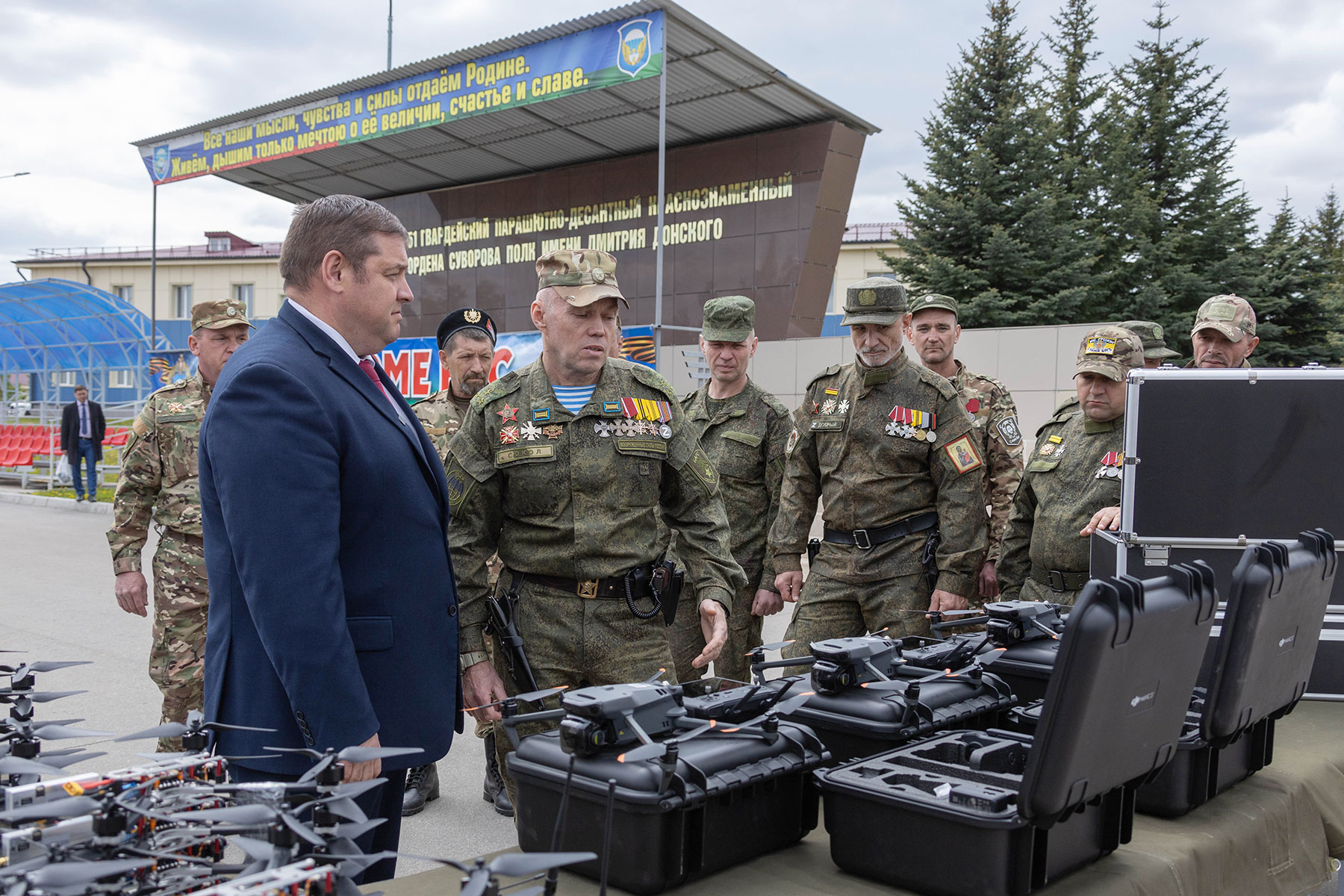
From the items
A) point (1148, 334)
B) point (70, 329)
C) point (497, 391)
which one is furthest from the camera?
point (70, 329)

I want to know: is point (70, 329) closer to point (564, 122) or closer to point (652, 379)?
point (564, 122)

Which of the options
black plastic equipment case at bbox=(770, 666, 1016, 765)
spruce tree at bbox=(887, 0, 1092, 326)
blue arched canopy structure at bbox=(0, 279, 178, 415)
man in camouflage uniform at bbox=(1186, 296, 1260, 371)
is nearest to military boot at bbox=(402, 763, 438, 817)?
black plastic equipment case at bbox=(770, 666, 1016, 765)

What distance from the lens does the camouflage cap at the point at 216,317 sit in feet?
13.4

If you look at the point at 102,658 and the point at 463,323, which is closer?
the point at 463,323

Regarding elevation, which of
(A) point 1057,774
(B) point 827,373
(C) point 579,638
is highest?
(B) point 827,373

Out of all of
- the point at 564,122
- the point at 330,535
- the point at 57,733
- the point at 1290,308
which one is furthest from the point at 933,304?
the point at 1290,308

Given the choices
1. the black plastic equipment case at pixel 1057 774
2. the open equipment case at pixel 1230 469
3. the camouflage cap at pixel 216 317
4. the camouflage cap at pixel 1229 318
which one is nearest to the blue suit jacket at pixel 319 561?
the black plastic equipment case at pixel 1057 774

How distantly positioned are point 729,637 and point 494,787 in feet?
3.93

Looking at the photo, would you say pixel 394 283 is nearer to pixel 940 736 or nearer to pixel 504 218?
pixel 940 736

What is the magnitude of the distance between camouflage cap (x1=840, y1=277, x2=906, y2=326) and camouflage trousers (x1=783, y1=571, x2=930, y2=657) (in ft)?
3.22

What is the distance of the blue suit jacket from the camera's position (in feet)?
5.82

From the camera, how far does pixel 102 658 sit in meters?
6.43

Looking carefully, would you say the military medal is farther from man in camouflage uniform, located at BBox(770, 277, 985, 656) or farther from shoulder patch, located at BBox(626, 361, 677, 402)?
shoulder patch, located at BBox(626, 361, 677, 402)

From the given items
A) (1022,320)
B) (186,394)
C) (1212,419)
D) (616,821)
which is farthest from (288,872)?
(1022,320)
